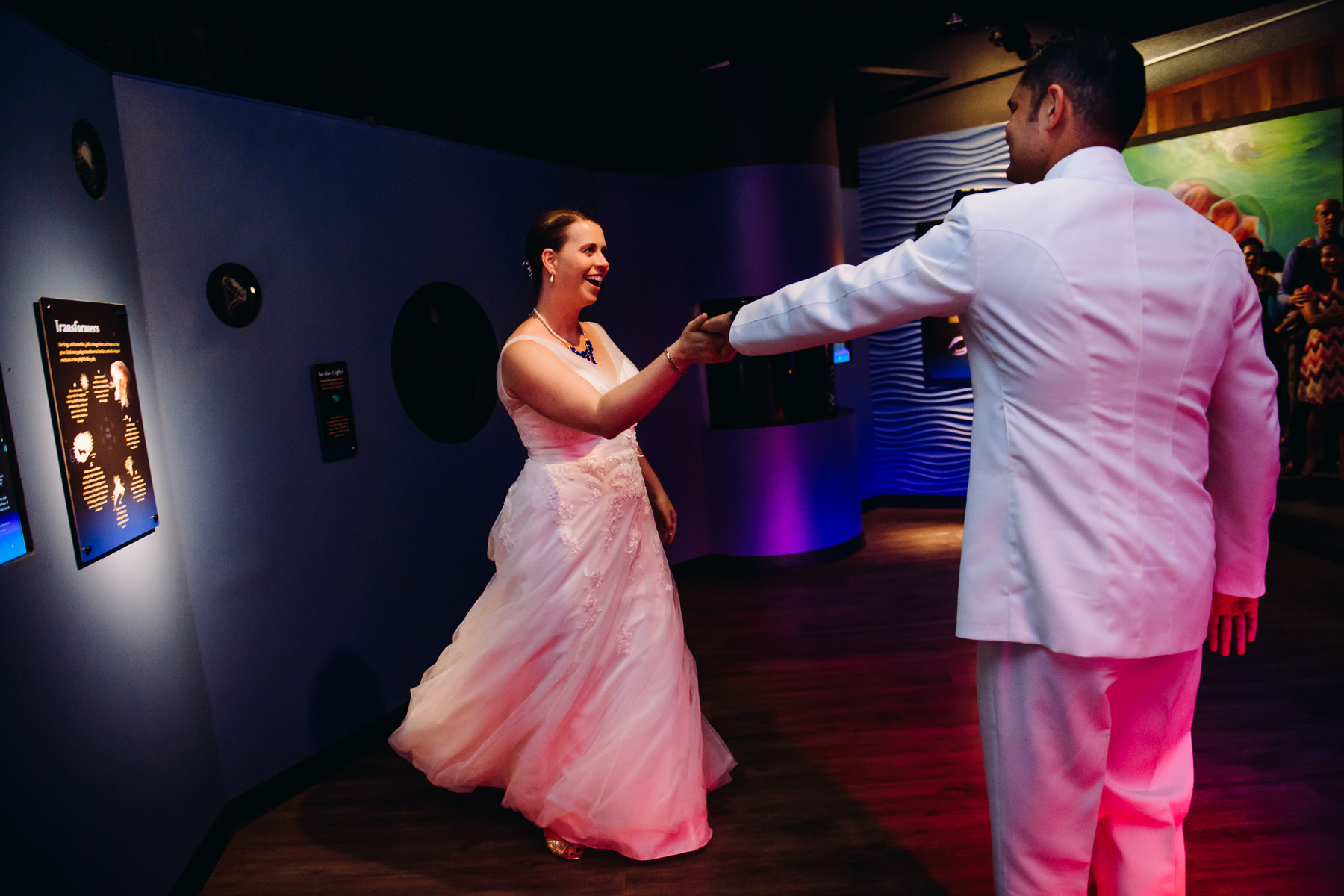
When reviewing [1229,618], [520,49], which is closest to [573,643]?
[1229,618]

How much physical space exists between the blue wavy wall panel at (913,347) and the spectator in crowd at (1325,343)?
2341 millimetres

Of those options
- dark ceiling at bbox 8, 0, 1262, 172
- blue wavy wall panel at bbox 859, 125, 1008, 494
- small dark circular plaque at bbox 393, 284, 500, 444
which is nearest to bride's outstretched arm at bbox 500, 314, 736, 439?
small dark circular plaque at bbox 393, 284, 500, 444

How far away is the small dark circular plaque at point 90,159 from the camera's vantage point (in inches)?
95.9

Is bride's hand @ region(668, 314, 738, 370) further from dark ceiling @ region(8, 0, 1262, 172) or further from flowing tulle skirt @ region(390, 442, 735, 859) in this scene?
dark ceiling @ region(8, 0, 1262, 172)

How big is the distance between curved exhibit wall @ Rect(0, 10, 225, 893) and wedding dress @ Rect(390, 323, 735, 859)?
82 cm

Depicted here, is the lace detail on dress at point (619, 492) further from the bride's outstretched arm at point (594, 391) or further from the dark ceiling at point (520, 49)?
the dark ceiling at point (520, 49)

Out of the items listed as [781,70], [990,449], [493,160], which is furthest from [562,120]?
[990,449]

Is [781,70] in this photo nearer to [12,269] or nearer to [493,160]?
[493,160]

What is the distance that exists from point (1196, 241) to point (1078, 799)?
101 cm

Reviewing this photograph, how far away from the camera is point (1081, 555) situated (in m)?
1.45

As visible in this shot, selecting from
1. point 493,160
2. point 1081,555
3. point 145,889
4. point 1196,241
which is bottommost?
point 145,889

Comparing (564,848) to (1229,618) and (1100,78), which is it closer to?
(1229,618)

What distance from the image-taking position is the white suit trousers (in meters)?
1.51

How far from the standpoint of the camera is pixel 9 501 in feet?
6.10
